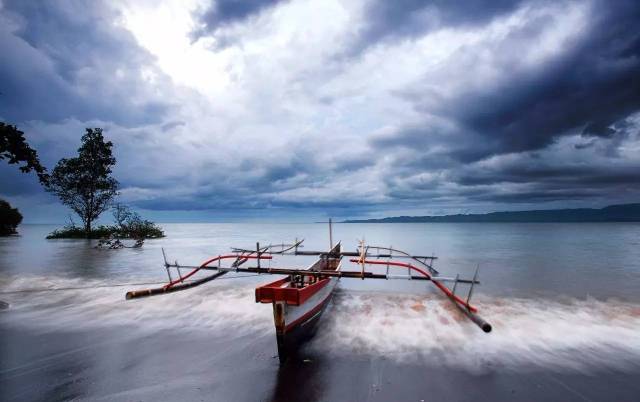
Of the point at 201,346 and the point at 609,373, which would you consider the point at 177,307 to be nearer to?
the point at 201,346

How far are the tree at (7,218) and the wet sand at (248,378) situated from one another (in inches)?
2446

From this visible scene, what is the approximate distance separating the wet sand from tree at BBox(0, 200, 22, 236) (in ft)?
204

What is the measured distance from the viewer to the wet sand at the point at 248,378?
21.1ft

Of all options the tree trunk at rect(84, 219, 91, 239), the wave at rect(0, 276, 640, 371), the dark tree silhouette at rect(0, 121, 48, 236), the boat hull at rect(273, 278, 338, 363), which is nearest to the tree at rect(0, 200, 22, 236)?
the tree trunk at rect(84, 219, 91, 239)

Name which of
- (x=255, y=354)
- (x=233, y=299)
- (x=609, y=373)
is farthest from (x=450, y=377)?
(x=233, y=299)

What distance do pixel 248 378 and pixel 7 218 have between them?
69.7 metres

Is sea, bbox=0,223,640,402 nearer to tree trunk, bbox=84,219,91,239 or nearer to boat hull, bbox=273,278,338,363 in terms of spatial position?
boat hull, bbox=273,278,338,363

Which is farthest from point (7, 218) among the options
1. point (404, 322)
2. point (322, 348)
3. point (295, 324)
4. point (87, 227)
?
point (404, 322)

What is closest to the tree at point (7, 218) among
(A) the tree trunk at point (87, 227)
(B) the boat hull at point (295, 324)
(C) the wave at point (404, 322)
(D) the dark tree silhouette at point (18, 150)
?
(A) the tree trunk at point (87, 227)

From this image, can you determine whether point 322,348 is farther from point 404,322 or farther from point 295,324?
point 404,322

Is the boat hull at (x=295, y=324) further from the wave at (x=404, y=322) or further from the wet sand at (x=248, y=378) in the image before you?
the wave at (x=404, y=322)

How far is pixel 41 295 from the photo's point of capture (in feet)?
47.2

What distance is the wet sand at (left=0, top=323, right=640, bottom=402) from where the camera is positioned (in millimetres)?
6422

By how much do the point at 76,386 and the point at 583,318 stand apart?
16.6m
